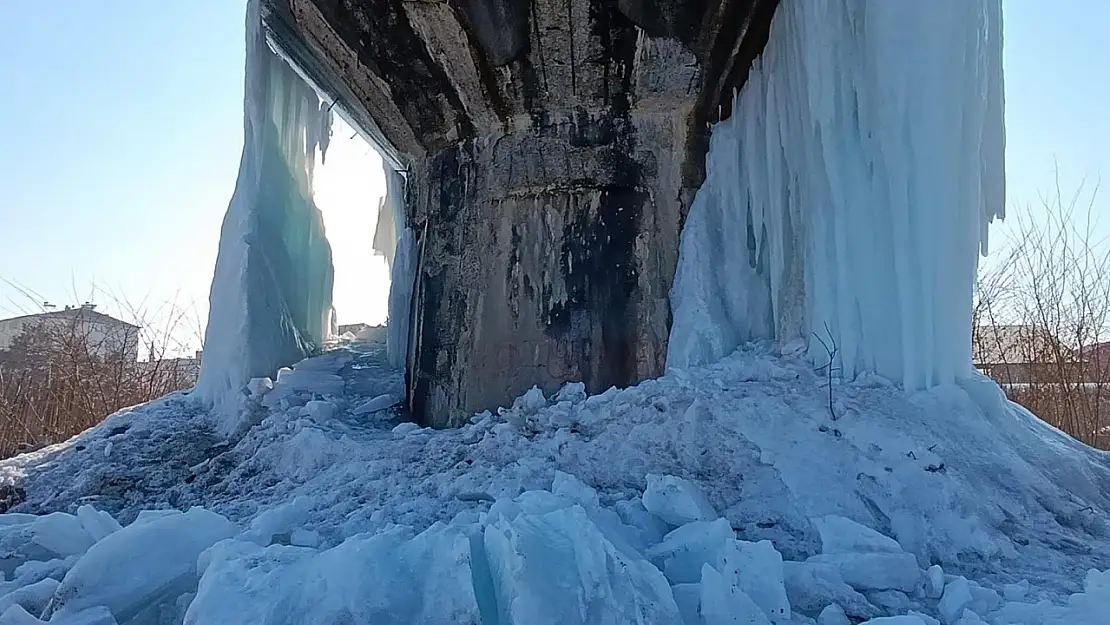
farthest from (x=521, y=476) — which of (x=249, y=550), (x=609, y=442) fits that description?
(x=249, y=550)

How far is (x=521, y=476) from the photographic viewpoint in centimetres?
288

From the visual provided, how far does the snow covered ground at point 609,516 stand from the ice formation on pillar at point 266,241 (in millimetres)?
873

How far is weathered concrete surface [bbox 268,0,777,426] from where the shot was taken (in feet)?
12.6

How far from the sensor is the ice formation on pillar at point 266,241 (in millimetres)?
4812

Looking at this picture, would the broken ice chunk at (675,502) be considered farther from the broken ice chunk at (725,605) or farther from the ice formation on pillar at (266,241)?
the ice formation on pillar at (266,241)

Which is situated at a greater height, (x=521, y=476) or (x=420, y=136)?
(x=420, y=136)

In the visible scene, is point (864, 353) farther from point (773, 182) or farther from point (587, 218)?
point (587, 218)

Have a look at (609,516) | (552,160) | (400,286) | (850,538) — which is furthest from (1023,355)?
(609,516)

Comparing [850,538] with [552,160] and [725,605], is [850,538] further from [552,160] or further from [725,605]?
[552,160]

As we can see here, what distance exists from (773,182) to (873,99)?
0.63 m

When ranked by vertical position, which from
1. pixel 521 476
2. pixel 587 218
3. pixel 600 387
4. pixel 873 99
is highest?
pixel 873 99

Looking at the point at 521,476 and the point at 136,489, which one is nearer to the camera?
the point at 521,476

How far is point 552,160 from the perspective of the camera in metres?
4.05

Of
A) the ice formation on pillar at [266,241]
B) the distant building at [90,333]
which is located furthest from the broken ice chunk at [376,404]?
the distant building at [90,333]
